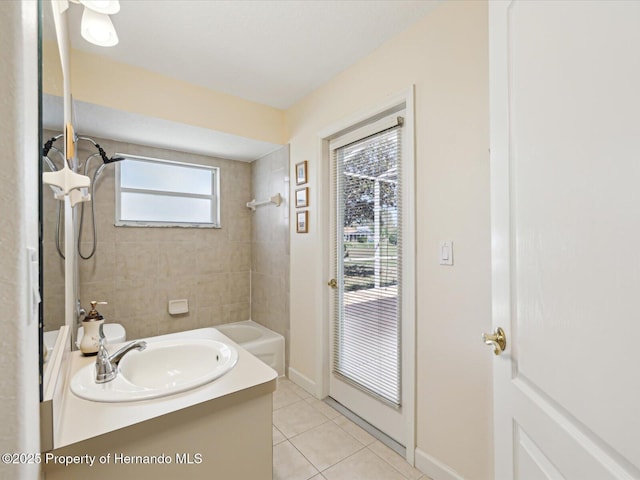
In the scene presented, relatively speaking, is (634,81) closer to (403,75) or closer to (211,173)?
(403,75)

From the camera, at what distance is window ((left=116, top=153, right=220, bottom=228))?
276cm

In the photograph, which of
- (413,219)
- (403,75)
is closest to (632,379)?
(413,219)

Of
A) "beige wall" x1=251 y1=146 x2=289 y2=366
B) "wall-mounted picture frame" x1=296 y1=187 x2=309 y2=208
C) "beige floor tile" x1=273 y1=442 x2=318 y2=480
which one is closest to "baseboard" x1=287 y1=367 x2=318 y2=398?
"beige wall" x1=251 y1=146 x2=289 y2=366

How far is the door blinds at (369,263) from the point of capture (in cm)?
191

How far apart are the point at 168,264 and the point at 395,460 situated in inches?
97.6

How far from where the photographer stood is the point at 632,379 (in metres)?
0.46

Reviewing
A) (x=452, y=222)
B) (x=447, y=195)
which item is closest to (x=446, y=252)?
(x=452, y=222)

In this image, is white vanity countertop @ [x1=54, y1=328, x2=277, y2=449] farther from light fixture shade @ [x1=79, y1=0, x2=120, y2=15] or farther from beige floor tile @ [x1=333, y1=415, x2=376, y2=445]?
light fixture shade @ [x1=79, y1=0, x2=120, y2=15]

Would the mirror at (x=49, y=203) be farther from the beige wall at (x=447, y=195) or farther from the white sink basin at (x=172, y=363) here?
the beige wall at (x=447, y=195)

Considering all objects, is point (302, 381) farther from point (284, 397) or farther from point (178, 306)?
point (178, 306)

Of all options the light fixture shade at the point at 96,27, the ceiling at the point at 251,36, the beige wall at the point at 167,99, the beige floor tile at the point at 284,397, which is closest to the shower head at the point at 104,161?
the beige wall at the point at 167,99

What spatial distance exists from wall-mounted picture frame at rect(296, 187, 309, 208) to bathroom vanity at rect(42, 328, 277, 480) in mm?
1550

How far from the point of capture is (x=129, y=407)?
0.94 m

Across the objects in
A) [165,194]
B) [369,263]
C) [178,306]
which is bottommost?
[178,306]
